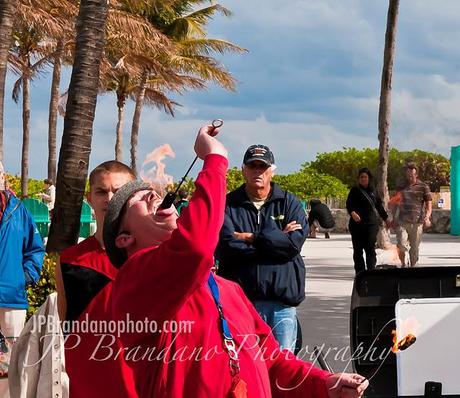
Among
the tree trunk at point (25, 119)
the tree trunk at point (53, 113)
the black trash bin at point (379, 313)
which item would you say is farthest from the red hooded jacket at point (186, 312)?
the tree trunk at point (25, 119)

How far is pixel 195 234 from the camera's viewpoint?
233 centimetres

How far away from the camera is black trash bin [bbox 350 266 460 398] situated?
4.35 meters

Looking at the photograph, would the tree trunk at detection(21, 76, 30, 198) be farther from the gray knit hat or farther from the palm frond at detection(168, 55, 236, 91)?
the gray knit hat

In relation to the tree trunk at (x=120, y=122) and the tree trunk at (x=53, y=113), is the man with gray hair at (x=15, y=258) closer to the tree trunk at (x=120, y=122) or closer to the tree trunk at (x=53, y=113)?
the tree trunk at (x=53, y=113)

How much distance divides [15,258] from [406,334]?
9.15 ft

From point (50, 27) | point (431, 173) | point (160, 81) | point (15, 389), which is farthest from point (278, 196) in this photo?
point (431, 173)

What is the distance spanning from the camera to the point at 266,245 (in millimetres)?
5672

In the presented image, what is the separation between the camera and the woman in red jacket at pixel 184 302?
236 centimetres

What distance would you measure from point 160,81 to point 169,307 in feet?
168

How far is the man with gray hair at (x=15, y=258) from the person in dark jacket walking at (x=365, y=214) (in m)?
8.68

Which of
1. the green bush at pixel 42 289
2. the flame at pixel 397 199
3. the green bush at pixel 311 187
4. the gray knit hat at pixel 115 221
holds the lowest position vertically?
the green bush at pixel 42 289

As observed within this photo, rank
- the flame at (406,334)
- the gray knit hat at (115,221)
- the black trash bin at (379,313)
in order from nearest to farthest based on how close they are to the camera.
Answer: the gray knit hat at (115,221) < the flame at (406,334) < the black trash bin at (379,313)

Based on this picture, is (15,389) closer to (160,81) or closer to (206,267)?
(206,267)

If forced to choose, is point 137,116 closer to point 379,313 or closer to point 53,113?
point 53,113
